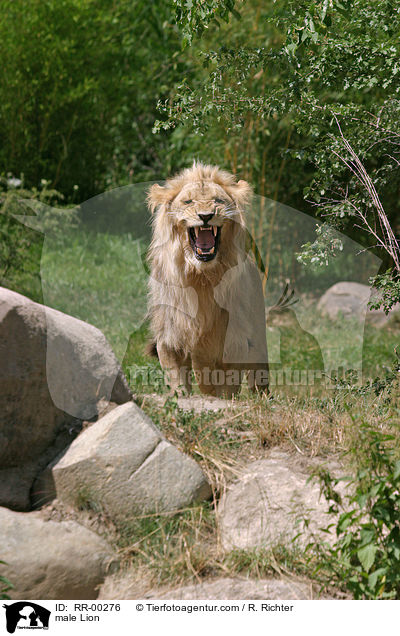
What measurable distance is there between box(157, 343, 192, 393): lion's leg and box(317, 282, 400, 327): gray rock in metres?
5.64

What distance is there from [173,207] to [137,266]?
5000 millimetres

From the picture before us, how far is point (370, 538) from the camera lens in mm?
3393

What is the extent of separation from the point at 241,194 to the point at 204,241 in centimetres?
A: 49

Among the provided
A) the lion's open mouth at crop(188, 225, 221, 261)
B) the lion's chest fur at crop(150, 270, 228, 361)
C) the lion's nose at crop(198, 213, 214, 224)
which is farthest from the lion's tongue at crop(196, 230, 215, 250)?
the lion's chest fur at crop(150, 270, 228, 361)

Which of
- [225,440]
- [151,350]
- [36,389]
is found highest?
[151,350]

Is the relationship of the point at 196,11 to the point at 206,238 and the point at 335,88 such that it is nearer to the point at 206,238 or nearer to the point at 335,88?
the point at 335,88

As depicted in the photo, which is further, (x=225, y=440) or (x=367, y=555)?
(x=225, y=440)

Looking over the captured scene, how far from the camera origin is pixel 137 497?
411cm

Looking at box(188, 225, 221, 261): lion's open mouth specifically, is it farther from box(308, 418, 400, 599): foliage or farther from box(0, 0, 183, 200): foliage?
box(0, 0, 183, 200): foliage

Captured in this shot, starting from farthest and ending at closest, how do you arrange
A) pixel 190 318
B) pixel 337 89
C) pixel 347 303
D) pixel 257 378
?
1. pixel 347 303
2. pixel 257 378
3. pixel 190 318
4. pixel 337 89

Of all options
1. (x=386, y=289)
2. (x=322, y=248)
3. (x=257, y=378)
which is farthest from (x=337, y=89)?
(x=257, y=378)

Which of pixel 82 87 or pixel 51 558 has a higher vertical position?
pixel 82 87
